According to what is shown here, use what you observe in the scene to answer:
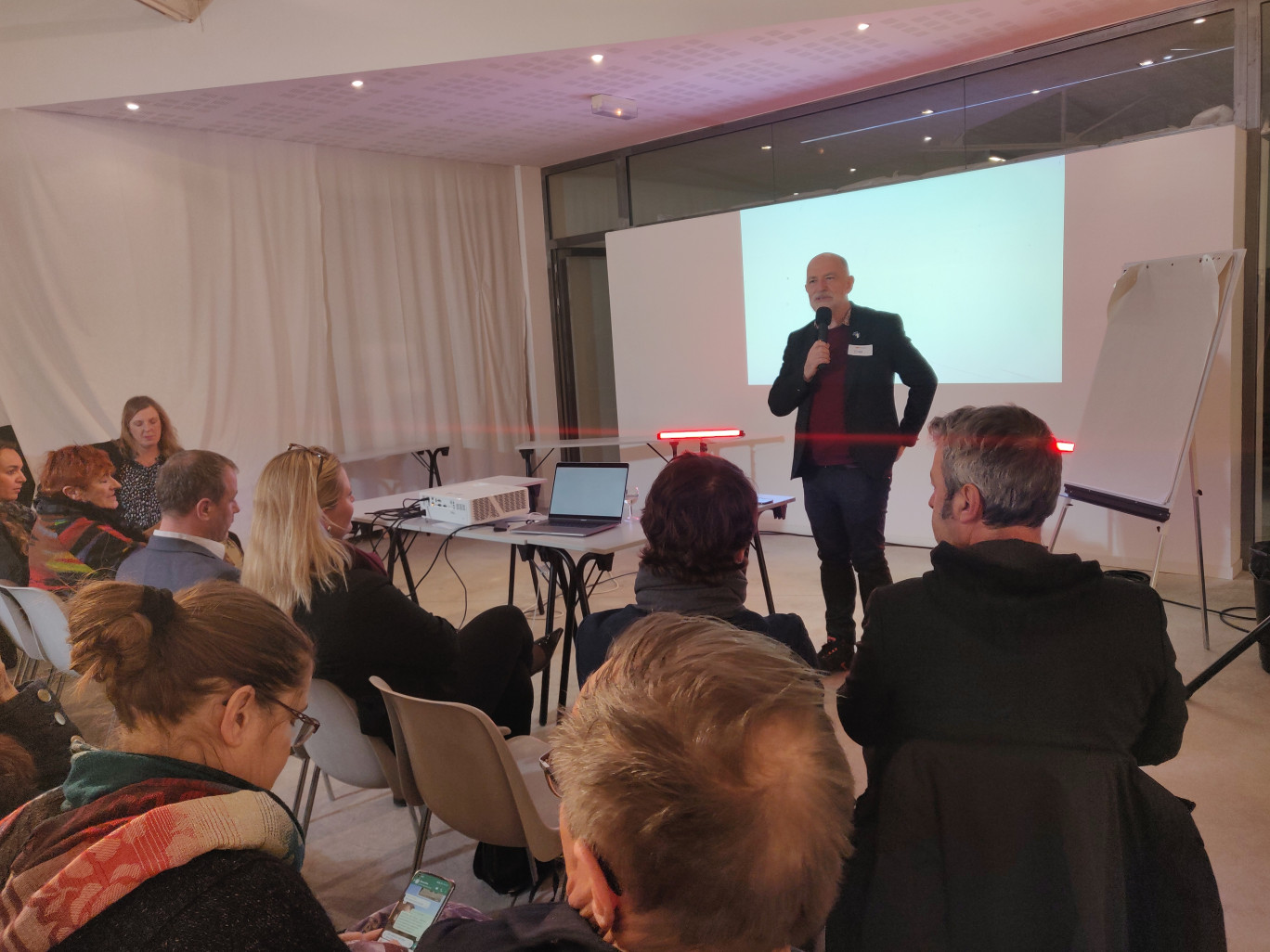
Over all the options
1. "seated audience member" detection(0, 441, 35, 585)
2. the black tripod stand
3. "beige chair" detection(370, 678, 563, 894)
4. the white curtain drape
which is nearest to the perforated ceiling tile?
the white curtain drape

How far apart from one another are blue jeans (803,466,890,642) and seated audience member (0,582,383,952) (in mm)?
2400

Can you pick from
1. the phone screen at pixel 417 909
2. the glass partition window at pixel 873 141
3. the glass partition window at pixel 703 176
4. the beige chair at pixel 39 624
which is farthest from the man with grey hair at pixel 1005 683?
the glass partition window at pixel 703 176

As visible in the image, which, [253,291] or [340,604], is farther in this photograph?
[253,291]

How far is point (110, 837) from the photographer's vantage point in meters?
0.87

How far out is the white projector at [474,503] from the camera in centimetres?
353

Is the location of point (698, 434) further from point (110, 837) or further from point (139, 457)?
point (110, 837)

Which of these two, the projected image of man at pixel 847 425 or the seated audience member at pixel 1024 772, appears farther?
the projected image of man at pixel 847 425

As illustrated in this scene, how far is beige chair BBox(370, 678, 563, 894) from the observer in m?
1.69

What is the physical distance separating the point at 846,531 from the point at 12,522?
3.37m

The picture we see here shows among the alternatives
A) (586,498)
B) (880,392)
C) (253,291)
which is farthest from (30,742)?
(253,291)

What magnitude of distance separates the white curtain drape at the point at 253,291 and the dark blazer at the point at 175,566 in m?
3.11

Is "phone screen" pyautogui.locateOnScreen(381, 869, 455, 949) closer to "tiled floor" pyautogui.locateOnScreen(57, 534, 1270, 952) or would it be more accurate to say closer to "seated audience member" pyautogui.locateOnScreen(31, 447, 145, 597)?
"tiled floor" pyautogui.locateOnScreen(57, 534, 1270, 952)

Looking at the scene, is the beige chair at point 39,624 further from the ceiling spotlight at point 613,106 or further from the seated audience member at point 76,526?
the ceiling spotlight at point 613,106

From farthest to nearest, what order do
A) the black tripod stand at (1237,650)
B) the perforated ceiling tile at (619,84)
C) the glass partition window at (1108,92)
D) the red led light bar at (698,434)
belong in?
the red led light bar at (698,434) → the perforated ceiling tile at (619,84) → the glass partition window at (1108,92) → the black tripod stand at (1237,650)
